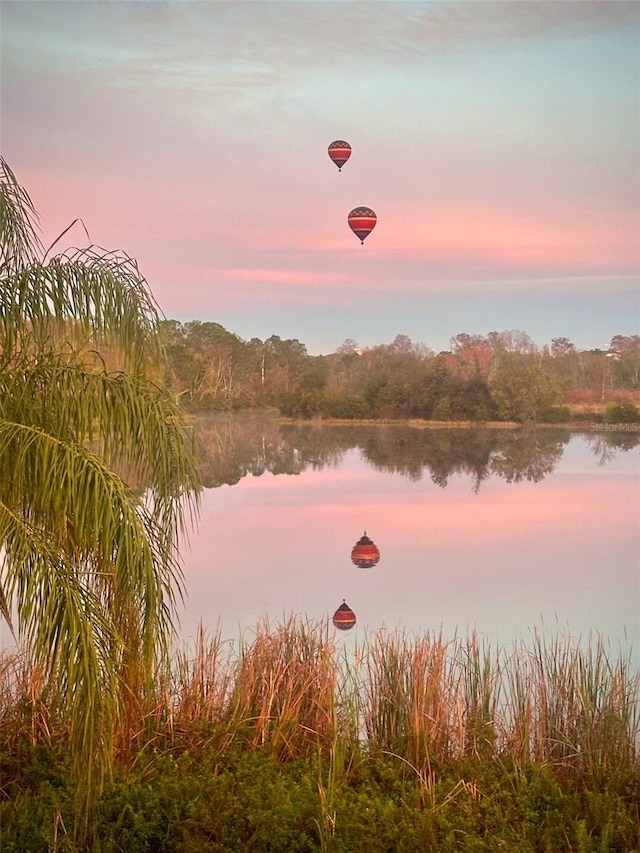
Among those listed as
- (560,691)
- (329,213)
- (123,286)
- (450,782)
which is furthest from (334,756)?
(329,213)

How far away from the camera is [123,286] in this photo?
4.08 m

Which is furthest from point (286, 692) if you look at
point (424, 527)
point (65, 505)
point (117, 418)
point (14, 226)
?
point (424, 527)

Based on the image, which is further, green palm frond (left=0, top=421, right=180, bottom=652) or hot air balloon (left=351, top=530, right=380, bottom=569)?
hot air balloon (left=351, top=530, right=380, bottom=569)

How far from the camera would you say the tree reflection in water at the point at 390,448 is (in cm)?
1875

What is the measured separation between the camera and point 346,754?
4.64 m

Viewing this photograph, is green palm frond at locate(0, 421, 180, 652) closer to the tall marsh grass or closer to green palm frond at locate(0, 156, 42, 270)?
green palm frond at locate(0, 156, 42, 270)

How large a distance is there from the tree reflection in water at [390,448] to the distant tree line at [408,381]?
457 mm

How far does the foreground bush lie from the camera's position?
3918mm

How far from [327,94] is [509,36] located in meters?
3.58

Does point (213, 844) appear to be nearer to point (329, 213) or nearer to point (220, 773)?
point (220, 773)

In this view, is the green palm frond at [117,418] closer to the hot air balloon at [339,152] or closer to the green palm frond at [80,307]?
the green palm frond at [80,307]

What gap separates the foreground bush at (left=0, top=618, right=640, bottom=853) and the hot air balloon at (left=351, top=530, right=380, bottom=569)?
8.47 metres

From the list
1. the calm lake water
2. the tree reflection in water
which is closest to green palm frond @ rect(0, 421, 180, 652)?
the calm lake water

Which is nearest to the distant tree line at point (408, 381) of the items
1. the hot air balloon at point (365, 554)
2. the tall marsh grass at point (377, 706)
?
the hot air balloon at point (365, 554)
